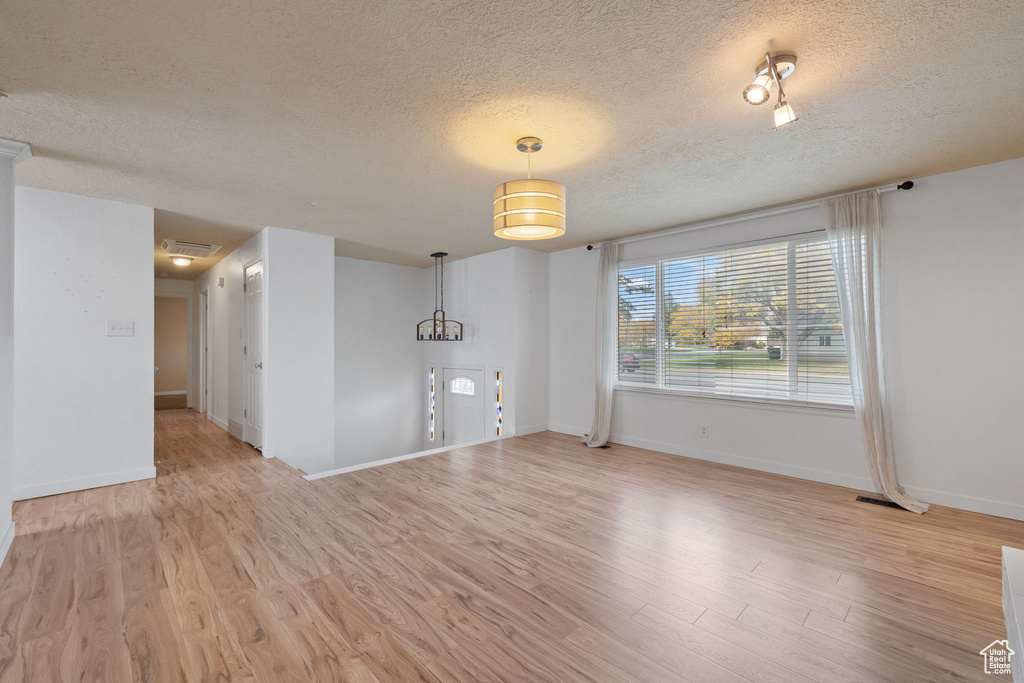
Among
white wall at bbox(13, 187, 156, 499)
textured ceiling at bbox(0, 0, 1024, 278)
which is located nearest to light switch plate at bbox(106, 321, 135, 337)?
white wall at bbox(13, 187, 156, 499)

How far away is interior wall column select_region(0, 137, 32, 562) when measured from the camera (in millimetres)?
2533

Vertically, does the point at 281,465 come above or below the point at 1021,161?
below

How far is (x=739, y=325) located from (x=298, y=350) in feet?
15.6

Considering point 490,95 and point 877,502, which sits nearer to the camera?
point 490,95

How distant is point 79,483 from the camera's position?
363 cm

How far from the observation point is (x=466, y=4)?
5.34 feet

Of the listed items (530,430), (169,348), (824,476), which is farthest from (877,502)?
(169,348)

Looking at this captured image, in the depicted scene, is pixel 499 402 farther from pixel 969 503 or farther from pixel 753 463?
pixel 969 503

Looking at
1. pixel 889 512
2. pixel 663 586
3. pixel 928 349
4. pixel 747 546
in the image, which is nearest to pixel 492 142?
pixel 663 586

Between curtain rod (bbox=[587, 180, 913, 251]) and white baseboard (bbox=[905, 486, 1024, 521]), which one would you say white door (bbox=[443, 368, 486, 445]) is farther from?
white baseboard (bbox=[905, 486, 1024, 521])

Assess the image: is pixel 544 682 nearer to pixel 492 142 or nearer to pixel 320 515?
pixel 320 515

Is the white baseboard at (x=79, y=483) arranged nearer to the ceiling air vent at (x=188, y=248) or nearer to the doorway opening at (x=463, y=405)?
the ceiling air vent at (x=188, y=248)

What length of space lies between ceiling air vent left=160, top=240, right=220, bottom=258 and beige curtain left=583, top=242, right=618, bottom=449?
195 inches

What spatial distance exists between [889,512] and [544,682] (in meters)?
3.12
